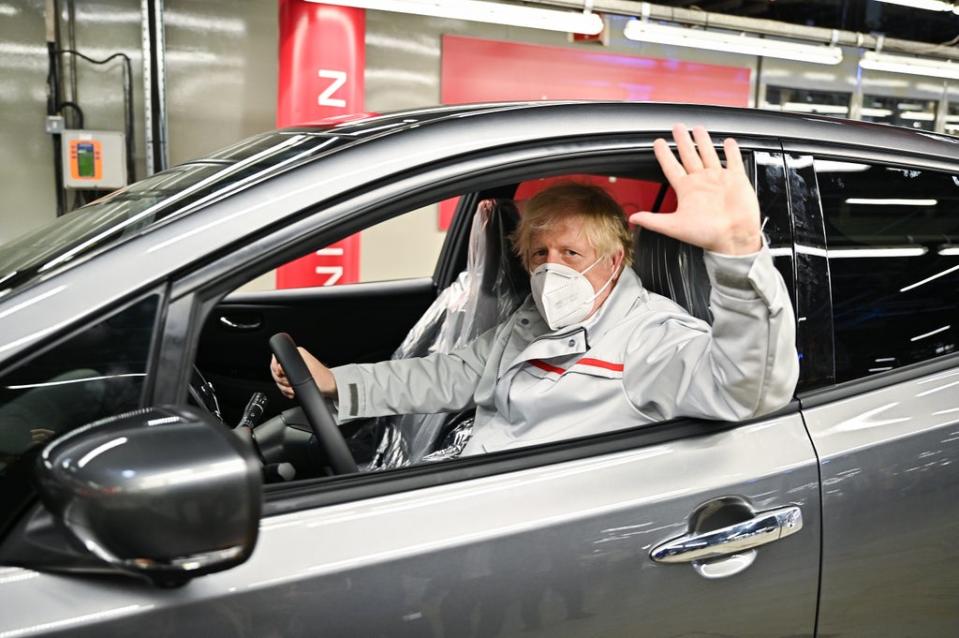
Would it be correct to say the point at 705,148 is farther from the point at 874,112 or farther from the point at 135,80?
the point at 874,112

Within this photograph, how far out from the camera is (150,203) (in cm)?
118

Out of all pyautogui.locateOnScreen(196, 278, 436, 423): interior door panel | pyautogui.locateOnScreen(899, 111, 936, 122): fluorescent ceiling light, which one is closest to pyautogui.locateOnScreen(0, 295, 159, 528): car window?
pyautogui.locateOnScreen(196, 278, 436, 423): interior door panel

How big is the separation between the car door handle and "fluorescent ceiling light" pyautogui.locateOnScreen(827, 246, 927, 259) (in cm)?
165

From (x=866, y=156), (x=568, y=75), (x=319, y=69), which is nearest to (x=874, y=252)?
(x=866, y=156)

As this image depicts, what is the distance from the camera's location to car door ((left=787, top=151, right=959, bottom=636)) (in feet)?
4.06

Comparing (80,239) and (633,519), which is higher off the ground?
(80,239)

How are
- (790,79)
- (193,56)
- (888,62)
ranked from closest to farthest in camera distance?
(193,56) < (888,62) < (790,79)

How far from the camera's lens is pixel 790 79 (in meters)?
9.44

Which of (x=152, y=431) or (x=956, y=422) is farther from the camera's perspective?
(x=956, y=422)

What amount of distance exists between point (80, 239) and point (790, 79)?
9.69 m

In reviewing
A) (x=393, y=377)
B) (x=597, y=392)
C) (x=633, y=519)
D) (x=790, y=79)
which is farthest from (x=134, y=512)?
(x=790, y=79)

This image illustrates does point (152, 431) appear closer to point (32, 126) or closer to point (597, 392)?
point (597, 392)

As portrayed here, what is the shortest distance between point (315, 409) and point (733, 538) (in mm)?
674

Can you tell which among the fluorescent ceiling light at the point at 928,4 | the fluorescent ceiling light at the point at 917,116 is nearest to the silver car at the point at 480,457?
the fluorescent ceiling light at the point at 928,4
